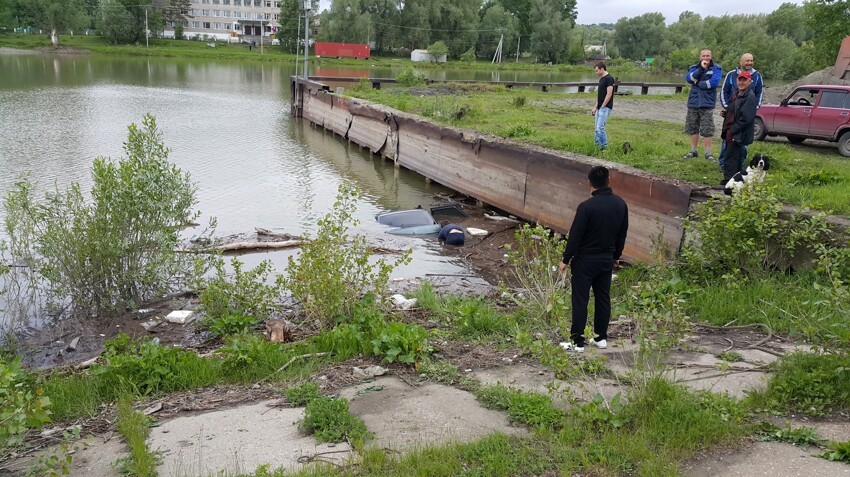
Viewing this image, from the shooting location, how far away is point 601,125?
14188 millimetres

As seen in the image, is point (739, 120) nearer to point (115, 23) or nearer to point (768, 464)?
point (768, 464)

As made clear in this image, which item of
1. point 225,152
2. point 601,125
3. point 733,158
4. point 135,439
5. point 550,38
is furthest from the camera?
point 550,38

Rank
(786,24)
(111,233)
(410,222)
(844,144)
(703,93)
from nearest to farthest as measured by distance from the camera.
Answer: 1. (111,233)
2. (703,93)
3. (410,222)
4. (844,144)
5. (786,24)

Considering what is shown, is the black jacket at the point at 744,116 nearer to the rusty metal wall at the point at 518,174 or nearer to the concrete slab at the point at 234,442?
the rusty metal wall at the point at 518,174

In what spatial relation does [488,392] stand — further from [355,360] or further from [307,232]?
[307,232]

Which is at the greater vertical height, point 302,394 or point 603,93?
point 603,93

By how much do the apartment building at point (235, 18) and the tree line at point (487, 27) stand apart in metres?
6.74

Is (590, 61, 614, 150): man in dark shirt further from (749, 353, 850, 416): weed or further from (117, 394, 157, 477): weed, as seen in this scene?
(117, 394, 157, 477): weed

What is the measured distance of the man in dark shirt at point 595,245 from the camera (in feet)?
20.5

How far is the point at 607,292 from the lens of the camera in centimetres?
648

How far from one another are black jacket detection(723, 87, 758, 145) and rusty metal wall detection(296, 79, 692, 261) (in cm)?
113

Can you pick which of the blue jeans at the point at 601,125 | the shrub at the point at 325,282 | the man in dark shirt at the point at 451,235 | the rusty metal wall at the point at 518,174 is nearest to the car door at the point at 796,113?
the blue jeans at the point at 601,125

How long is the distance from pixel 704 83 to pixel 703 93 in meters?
0.27

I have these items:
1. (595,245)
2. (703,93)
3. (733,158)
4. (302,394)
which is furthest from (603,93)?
(302,394)
